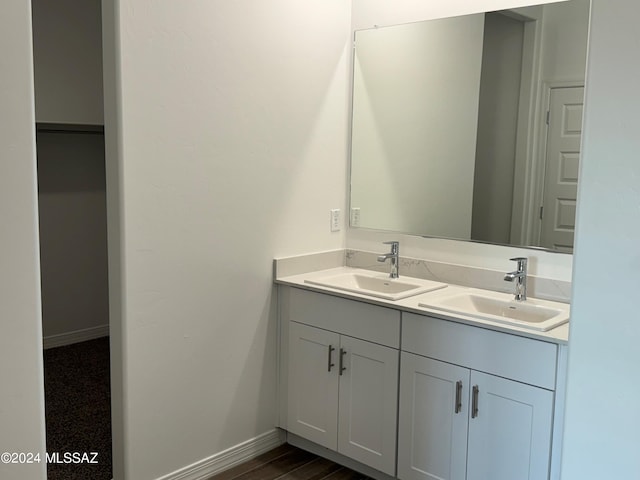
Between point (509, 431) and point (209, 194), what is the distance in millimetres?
1526

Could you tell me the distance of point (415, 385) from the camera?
265 cm

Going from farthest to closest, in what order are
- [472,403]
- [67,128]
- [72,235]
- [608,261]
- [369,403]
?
1. [72,235]
2. [67,128]
3. [369,403]
4. [472,403]
5. [608,261]

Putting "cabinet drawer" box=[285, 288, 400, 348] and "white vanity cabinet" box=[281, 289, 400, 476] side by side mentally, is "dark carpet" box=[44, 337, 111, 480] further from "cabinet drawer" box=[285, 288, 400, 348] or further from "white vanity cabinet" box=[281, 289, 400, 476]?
"cabinet drawer" box=[285, 288, 400, 348]

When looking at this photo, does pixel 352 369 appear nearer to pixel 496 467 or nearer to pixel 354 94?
pixel 496 467

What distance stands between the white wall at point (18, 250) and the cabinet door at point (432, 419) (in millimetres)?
1562

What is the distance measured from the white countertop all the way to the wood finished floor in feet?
2.73

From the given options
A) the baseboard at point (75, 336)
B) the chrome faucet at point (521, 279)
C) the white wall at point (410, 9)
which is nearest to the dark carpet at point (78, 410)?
the baseboard at point (75, 336)

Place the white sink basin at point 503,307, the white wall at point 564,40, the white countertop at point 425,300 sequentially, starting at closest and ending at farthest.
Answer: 1. the white countertop at point 425,300
2. the white sink basin at point 503,307
3. the white wall at point 564,40

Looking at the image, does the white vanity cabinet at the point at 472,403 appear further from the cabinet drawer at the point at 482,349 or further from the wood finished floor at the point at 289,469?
the wood finished floor at the point at 289,469

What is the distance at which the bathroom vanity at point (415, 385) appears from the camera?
230cm

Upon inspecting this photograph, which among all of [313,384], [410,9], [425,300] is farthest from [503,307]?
[410,9]

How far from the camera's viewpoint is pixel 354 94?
3344 millimetres

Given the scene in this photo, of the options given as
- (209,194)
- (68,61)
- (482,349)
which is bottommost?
(482,349)

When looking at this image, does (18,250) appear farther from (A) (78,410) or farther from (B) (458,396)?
(A) (78,410)
